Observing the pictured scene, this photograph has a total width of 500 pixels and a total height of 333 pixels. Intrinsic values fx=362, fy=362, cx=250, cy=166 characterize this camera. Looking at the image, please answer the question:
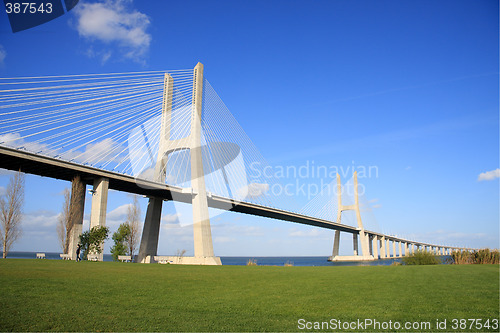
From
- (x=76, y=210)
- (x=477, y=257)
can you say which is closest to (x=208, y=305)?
(x=76, y=210)

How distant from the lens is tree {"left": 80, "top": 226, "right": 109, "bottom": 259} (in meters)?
23.1

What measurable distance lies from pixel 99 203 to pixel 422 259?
75.6ft

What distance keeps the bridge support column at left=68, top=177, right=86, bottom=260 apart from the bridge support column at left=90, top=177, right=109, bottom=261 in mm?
797

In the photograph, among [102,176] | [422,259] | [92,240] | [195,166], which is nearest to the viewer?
[92,240]

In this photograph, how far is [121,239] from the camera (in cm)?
3491

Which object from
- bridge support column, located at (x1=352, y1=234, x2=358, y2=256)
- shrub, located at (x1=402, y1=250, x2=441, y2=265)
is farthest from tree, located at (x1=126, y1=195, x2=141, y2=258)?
bridge support column, located at (x1=352, y1=234, x2=358, y2=256)

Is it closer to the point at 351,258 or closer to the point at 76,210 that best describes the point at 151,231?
the point at 76,210

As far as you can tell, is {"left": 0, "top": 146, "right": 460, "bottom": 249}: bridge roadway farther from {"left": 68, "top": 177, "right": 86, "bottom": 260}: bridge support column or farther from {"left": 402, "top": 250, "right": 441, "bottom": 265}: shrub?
{"left": 402, "top": 250, "right": 441, "bottom": 265}: shrub

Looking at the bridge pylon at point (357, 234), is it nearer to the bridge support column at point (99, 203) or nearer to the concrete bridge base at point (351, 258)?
the concrete bridge base at point (351, 258)

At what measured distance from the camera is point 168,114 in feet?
95.6

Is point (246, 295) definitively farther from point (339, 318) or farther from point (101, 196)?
point (101, 196)

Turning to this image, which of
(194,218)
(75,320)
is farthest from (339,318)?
(194,218)

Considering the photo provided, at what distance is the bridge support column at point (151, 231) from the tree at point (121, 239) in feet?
12.3

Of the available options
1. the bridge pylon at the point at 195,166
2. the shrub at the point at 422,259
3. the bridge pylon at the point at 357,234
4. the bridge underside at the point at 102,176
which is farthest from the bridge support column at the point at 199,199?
the bridge pylon at the point at 357,234
